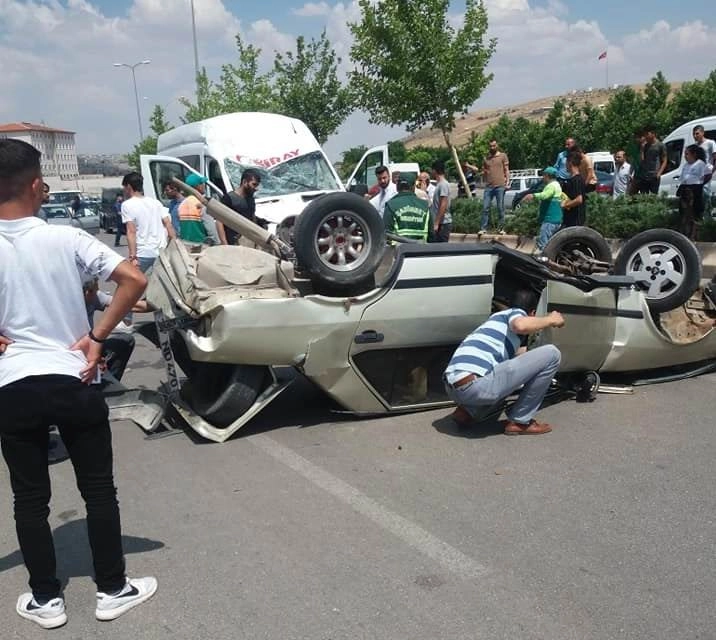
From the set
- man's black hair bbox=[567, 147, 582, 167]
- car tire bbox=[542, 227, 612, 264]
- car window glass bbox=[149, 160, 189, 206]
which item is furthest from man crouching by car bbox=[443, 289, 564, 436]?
car window glass bbox=[149, 160, 189, 206]

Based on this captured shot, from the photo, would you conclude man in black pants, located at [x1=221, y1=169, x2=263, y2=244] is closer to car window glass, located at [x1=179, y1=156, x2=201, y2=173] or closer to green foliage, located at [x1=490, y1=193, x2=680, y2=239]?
car window glass, located at [x1=179, y1=156, x2=201, y2=173]

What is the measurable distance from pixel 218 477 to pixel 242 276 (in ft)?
4.43

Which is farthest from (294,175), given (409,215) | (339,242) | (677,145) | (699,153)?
(677,145)

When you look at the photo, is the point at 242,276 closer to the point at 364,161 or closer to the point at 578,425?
the point at 578,425

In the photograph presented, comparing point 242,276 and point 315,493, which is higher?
point 242,276

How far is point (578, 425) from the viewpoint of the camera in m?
4.93

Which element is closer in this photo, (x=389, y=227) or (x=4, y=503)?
(x=4, y=503)

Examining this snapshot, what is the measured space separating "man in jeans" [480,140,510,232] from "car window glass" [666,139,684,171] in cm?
447

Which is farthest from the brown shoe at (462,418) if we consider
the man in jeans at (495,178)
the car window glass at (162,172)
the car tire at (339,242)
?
the car window glass at (162,172)

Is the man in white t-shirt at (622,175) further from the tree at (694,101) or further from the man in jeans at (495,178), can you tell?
the tree at (694,101)

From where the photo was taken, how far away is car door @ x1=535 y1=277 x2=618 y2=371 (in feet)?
16.7

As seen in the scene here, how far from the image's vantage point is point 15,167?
8.67 feet

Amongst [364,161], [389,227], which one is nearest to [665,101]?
[364,161]

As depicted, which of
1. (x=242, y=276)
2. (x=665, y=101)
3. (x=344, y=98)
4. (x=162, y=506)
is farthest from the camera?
(x=665, y=101)
